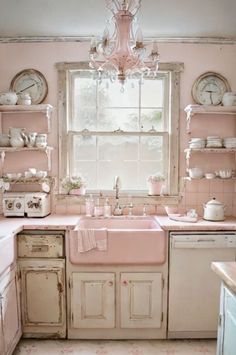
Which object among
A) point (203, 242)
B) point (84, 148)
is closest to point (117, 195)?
point (84, 148)

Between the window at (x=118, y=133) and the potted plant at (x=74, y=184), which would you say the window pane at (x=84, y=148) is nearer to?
the window at (x=118, y=133)

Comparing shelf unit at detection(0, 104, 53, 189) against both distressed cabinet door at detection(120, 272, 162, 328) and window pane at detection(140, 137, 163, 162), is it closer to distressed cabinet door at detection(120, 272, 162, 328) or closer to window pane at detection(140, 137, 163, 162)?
window pane at detection(140, 137, 163, 162)

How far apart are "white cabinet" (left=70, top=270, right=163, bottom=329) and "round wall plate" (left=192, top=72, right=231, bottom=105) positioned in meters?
1.70

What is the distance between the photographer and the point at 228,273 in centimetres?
153

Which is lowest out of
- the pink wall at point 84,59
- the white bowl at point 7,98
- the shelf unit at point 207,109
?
the shelf unit at point 207,109

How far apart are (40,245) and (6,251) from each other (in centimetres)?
39

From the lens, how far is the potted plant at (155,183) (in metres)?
3.08

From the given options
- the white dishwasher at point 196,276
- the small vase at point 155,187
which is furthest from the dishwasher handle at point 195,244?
the small vase at point 155,187

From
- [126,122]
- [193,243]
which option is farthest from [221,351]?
[126,122]

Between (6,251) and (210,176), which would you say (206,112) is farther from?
(6,251)

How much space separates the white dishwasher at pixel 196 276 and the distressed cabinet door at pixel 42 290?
899 millimetres

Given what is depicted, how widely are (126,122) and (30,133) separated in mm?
938

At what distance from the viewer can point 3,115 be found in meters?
3.11

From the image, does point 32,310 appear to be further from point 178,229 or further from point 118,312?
point 178,229
